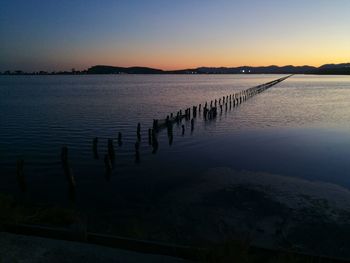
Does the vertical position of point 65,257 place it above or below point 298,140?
above

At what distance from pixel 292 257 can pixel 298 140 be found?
21.4m

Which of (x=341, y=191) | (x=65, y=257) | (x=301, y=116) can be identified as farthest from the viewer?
(x=301, y=116)

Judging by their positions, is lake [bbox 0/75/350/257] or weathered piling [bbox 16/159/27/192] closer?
lake [bbox 0/75/350/257]

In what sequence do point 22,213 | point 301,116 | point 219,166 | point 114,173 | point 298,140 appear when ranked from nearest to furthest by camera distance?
point 22,213 < point 114,173 < point 219,166 < point 298,140 < point 301,116

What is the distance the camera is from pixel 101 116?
39.6 metres

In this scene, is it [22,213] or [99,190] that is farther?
[99,190]

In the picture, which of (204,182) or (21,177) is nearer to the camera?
(21,177)

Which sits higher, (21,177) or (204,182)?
(21,177)

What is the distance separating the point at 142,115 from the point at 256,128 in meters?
14.6

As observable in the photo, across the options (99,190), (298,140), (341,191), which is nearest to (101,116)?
(298,140)

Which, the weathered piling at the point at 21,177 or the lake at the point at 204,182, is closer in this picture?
the lake at the point at 204,182

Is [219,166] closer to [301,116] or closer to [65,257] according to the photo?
[65,257]

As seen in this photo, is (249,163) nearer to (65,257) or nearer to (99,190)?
(99,190)

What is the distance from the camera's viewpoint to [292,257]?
6367 mm
